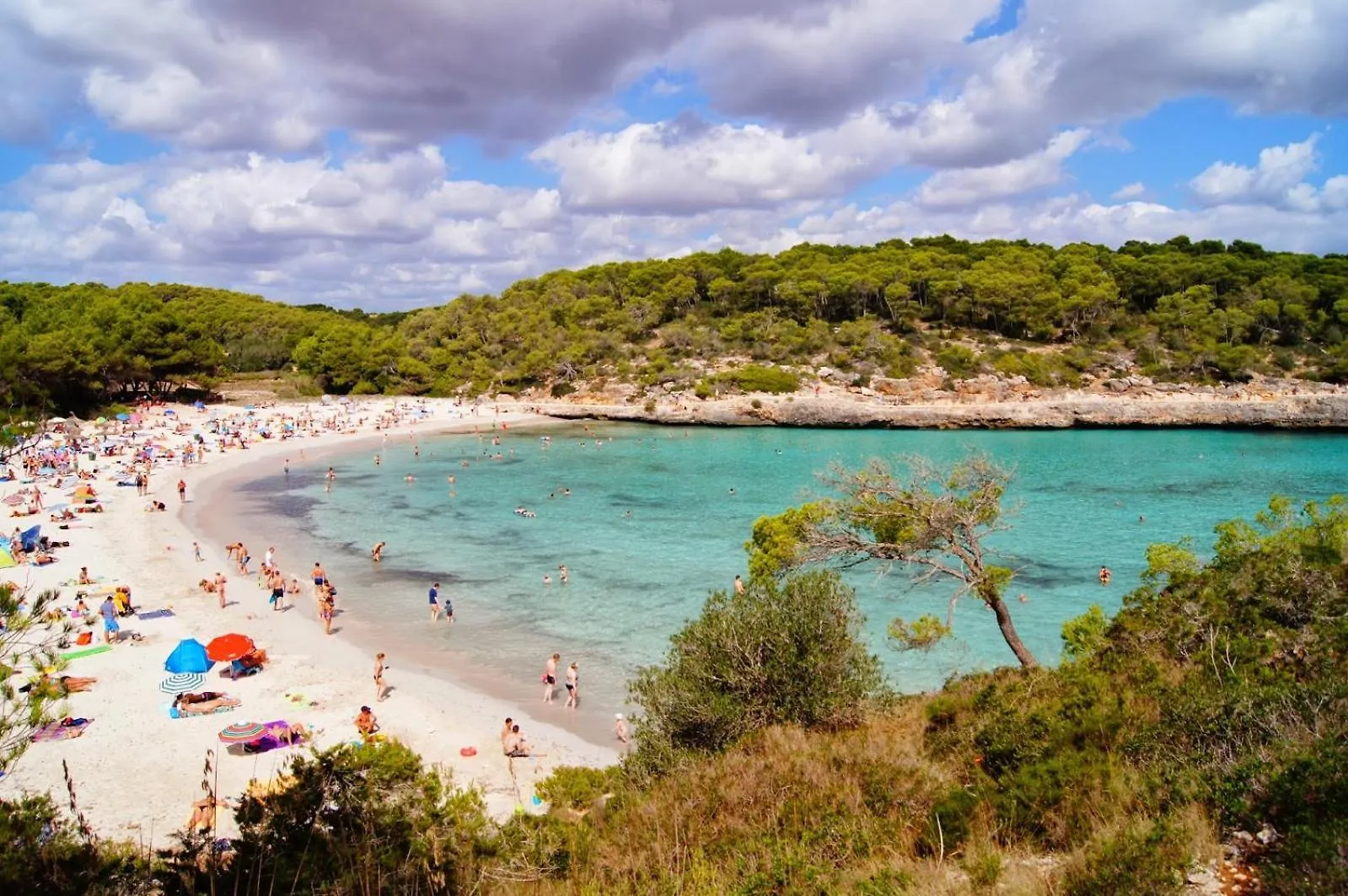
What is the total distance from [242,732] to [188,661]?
2.91 metres

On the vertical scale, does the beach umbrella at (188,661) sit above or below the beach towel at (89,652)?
above

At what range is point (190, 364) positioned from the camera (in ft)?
208

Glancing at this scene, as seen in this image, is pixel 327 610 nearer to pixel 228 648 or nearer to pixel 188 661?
pixel 228 648

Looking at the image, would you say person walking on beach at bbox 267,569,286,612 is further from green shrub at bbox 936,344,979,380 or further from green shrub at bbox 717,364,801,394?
green shrub at bbox 936,344,979,380

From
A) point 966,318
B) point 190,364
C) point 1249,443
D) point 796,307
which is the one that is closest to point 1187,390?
point 1249,443

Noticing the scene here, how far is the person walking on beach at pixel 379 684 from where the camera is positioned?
52.6 feet

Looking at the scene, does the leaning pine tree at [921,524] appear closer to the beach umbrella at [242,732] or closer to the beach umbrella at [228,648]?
the beach umbrella at [242,732]

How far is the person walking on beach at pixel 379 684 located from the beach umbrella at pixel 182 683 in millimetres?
3188

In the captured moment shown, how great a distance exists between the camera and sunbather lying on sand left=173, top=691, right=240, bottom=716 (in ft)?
48.8

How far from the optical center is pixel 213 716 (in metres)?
14.8

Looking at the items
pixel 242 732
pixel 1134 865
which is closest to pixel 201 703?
pixel 242 732

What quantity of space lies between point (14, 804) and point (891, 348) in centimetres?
7461

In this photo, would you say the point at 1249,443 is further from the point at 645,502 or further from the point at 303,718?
the point at 303,718

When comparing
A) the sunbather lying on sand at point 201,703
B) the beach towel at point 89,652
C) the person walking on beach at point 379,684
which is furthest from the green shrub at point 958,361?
the beach towel at point 89,652
